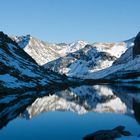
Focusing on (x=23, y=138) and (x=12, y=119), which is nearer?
(x=23, y=138)

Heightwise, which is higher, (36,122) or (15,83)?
(15,83)

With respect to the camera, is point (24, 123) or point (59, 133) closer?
point (59, 133)

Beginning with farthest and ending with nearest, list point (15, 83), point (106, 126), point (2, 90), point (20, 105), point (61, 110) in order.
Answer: point (15, 83) → point (2, 90) → point (61, 110) → point (20, 105) → point (106, 126)

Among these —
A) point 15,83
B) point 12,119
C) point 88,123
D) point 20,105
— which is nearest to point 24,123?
point 12,119

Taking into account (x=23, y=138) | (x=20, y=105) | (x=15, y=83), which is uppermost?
(x=15, y=83)

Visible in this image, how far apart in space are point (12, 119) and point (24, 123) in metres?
4.21

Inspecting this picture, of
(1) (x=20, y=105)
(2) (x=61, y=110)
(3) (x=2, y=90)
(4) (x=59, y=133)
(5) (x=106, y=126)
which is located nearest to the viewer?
(4) (x=59, y=133)

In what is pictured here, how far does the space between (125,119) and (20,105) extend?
3342cm

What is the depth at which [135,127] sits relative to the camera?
75188 mm

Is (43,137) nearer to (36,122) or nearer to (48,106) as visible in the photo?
(36,122)

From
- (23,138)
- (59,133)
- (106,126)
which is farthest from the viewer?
(106,126)

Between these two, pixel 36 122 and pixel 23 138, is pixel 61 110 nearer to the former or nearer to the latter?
Result: pixel 36 122

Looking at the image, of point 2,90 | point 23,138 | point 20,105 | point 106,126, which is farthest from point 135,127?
point 2,90

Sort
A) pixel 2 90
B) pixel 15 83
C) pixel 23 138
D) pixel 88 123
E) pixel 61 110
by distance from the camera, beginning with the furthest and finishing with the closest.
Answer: pixel 15 83, pixel 2 90, pixel 61 110, pixel 88 123, pixel 23 138
